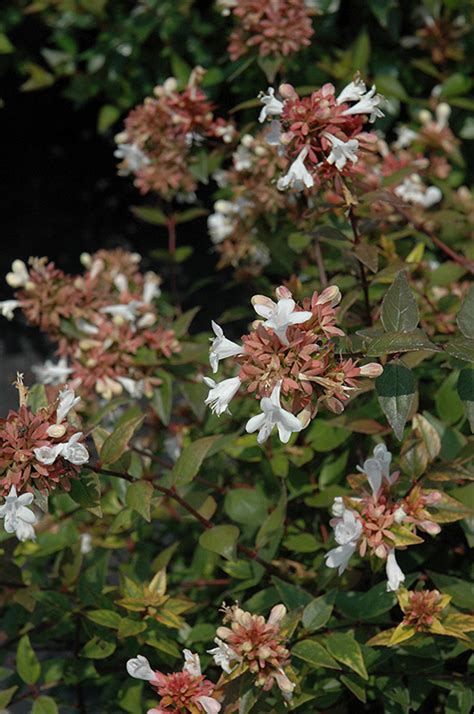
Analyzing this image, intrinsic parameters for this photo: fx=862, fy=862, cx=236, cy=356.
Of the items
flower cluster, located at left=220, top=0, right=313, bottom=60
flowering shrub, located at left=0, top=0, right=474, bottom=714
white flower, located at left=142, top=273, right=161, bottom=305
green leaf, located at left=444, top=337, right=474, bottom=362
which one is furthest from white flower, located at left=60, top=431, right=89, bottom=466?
flower cluster, located at left=220, top=0, right=313, bottom=60

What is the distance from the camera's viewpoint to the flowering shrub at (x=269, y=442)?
1.10 m

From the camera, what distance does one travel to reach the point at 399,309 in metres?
1.12

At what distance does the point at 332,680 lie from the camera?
136cm

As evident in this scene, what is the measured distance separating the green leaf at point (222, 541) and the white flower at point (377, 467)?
0.84ft

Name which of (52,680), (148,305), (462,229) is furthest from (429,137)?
(52,680)

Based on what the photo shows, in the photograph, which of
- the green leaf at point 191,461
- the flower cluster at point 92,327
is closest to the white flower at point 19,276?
the flower cluster at point 92,327

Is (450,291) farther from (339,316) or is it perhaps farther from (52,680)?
(52,680)

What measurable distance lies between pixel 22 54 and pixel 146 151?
1.43m

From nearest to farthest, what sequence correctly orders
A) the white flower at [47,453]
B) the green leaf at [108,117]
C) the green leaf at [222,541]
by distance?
the white flower at [47,453] → the green leaf at [222,541] → the green leaf at [108,117]

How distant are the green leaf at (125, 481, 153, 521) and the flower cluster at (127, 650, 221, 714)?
0.20 metres

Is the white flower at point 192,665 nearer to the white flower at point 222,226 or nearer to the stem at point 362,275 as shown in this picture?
the stem at point 362,275

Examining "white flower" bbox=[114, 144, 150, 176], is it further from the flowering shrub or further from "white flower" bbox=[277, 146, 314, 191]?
"white flower" bbox=[277, 146, 314, 191]

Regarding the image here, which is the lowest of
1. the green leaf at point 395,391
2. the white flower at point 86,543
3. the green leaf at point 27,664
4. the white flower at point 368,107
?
the white flower at point 86,543

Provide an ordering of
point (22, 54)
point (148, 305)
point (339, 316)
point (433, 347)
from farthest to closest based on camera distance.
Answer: point (22, 54), point (148, 305), point (339, 316), point (433, 347)
